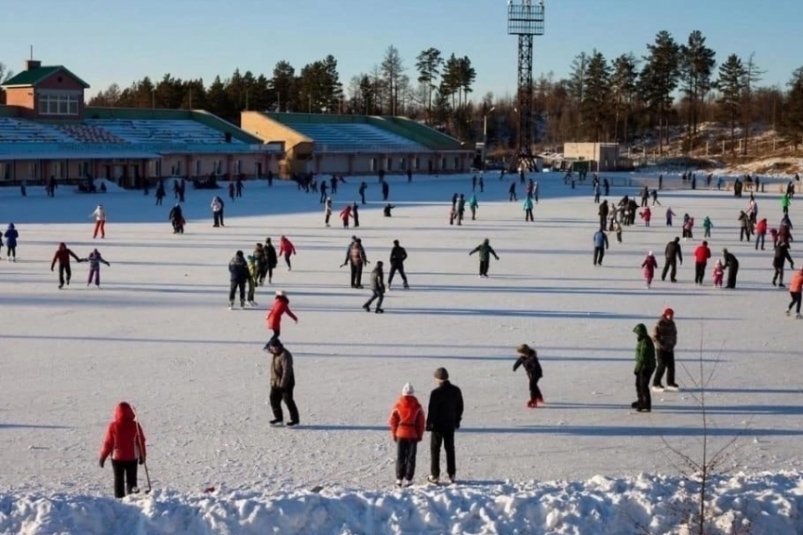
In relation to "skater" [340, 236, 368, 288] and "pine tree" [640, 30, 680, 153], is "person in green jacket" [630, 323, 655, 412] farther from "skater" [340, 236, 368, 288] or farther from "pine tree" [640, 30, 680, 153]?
"pine tree" [640, 30, 680, 153]

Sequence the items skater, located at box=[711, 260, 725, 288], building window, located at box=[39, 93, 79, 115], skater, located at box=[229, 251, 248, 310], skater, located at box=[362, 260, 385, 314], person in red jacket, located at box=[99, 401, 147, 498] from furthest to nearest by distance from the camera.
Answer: building window, located at box=[39, 93, 79, 115]
skater, located at box=[711, 260, 725, 288]
skater, located at box=[229, 251, 248, 310]
skater, located at box=[362, 260, 385, 314]
person in red jacket, located at box=[99, 401, 147, 498]

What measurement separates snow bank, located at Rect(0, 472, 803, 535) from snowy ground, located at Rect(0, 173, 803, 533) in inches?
0.6

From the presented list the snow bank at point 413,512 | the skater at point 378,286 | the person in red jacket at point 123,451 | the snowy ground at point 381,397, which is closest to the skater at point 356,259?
the snowy ground at point 381,397

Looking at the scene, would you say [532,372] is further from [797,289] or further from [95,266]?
[95,266]

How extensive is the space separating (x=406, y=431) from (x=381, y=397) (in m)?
3.01

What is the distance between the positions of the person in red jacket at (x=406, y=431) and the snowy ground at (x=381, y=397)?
181 millimetres

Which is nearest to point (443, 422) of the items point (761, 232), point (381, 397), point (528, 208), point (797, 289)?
point (381, 397)

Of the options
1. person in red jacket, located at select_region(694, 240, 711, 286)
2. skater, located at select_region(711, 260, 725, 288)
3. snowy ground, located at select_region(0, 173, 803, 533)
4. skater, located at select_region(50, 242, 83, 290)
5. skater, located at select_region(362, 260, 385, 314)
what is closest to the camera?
snowy ground, located at select_region(0, 173, 803, 533)

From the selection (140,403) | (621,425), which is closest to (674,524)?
(621,425)

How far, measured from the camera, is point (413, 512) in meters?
7.72

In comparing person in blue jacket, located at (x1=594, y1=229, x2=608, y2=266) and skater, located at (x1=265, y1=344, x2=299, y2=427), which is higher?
person in blue jacket, located at (x1=594, y1=229, x2=608, y2=266)

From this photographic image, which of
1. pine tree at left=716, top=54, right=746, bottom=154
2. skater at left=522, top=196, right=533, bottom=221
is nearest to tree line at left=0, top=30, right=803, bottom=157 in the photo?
pine tree at left=716, top=54, right=746, bottom=154

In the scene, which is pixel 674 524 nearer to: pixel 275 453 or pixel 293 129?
pixel 275 453

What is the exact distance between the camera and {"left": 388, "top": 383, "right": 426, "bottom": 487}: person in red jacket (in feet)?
29.2
